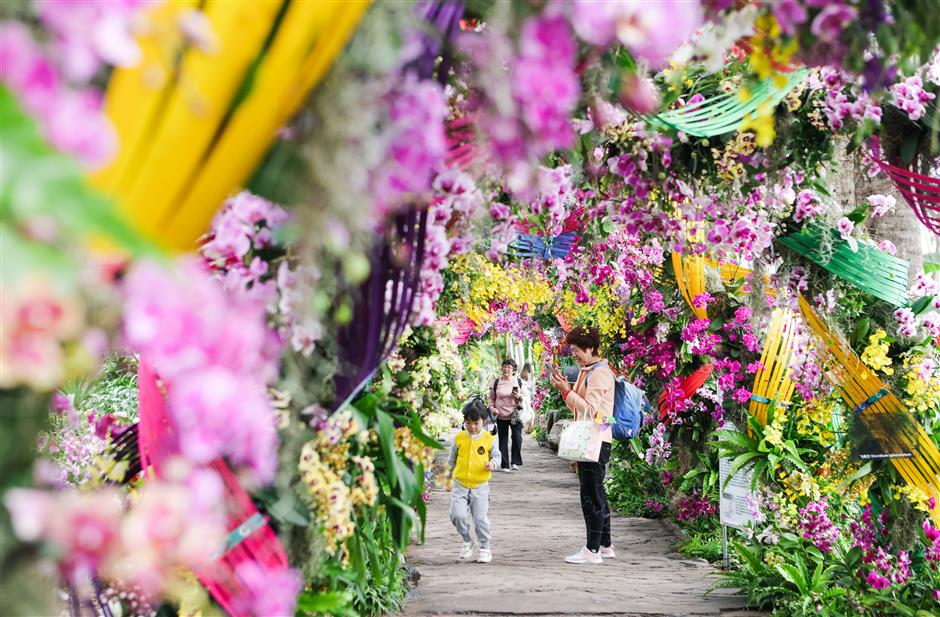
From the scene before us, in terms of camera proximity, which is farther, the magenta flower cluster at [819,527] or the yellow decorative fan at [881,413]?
the magenta flower cluster at [819,527]

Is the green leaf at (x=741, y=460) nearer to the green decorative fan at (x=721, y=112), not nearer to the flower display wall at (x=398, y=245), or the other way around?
Result: the flower display wall at (x=398, y=245)

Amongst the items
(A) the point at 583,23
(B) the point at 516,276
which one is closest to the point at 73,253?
(A) the point at 583,23

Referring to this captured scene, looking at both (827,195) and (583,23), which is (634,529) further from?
(583,23)

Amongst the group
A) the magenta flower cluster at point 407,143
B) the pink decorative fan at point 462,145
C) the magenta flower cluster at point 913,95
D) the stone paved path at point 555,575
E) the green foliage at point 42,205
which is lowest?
the stone paved path at point 555,575

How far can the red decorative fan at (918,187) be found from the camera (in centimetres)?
413

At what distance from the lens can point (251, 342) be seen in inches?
37.1

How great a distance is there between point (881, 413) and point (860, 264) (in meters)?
0.88

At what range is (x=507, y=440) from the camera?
1348 centimetres

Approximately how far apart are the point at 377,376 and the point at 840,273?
→ 2.94 meters

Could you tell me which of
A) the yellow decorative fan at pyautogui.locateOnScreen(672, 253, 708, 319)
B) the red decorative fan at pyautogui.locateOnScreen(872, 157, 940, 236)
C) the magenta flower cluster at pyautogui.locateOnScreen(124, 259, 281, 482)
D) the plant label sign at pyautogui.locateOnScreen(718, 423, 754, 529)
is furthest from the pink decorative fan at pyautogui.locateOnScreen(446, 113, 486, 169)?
the yellow decorative fan at pyautogui.locateOnScreen(672, 253, 708, 319)

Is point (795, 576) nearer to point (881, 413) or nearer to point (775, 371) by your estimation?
point (881, 413)

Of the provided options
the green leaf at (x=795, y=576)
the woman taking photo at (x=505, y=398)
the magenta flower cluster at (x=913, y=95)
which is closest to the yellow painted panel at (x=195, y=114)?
the magenta flower cluster at (x=913, y=95)

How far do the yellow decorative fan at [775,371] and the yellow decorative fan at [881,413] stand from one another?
3.27 ft

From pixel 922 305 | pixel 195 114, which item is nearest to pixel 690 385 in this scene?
pixel 922 305
